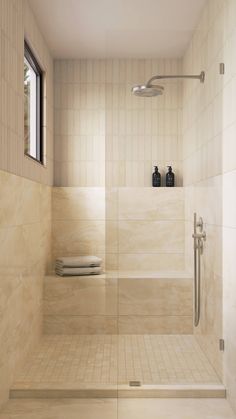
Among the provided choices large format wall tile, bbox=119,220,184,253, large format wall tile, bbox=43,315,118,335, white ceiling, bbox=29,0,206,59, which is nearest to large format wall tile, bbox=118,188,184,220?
large format wall tile, bbox=119,220,184,253

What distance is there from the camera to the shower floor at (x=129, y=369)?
2951 mm

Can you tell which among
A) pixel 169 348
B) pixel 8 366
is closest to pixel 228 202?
pixel 169 348

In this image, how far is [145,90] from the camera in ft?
9.43

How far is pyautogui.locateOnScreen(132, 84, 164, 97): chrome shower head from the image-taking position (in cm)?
285

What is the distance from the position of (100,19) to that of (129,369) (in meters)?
2.66

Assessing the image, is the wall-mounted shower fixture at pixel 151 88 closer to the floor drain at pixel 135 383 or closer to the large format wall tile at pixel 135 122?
the large format wall tile at pixel 135 122

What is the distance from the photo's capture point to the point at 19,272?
3.43m

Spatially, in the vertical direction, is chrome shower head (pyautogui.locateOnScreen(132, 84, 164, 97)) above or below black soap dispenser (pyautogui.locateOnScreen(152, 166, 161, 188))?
above

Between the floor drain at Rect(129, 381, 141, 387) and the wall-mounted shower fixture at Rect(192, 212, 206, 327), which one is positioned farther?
the floor drain at Rect(129, 381, 141, 387)

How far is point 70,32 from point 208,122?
1.98 m

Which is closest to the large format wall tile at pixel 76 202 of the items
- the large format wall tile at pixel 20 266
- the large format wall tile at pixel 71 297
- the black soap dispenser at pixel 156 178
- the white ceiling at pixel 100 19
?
the large format wall tile at pixel 20 266

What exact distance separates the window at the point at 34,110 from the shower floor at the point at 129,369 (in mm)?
1780

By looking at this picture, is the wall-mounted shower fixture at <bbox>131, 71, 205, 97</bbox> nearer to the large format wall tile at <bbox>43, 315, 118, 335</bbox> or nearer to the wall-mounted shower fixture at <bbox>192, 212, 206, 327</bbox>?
the wall-mounted shower fixture at <bbox>192, 212, 206, 327</bbox>

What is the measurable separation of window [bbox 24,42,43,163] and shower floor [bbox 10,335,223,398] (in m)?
1.78
